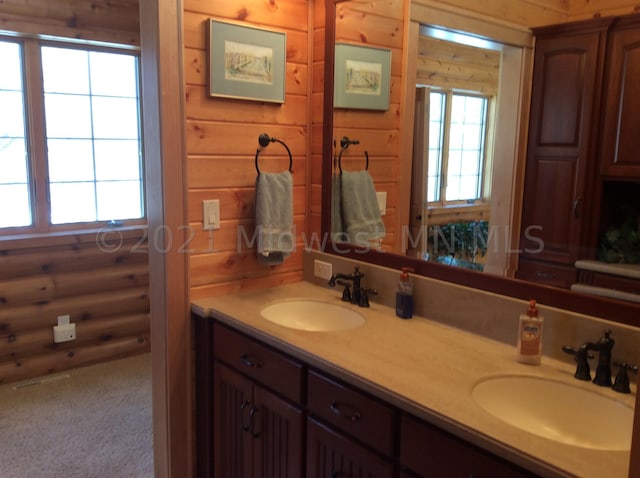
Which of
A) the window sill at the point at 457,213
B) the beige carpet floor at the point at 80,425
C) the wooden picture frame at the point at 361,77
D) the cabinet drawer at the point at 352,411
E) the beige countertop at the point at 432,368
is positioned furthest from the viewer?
the beige carpet floor at the point at 80,425

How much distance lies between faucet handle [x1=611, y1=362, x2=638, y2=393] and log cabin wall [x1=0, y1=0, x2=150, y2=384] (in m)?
3.16

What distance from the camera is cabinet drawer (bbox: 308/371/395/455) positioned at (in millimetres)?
1455

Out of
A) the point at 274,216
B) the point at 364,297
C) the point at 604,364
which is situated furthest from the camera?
the point at 274,216

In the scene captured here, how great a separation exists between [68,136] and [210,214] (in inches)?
77.2

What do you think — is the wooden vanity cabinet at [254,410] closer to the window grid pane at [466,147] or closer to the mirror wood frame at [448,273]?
the mirror wood frame at [448,273]

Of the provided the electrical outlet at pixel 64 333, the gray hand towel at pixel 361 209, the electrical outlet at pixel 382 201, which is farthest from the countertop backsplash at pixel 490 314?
the electrical outlet at pixel 64 333

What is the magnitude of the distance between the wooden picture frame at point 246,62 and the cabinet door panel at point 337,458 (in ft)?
4.17

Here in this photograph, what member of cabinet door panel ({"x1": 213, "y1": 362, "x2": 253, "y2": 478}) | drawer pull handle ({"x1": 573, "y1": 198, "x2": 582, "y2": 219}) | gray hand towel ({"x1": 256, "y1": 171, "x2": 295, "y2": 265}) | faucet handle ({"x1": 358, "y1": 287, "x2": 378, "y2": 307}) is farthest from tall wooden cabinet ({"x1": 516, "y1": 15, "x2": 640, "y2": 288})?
cabinet door panel ({"x1": 213, "y1": 362, "x2": 253, "y2": 478})

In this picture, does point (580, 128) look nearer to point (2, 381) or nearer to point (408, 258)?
point (408, 258)

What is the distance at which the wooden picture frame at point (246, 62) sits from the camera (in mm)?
2090

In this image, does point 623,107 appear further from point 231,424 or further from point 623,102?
point 231,424

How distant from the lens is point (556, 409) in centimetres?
146

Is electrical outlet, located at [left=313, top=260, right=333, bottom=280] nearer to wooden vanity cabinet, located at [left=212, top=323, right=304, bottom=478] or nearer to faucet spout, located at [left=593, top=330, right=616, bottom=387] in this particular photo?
wooden vanity cabinet, located at [left=212, top=323, right=304, bottom=478]

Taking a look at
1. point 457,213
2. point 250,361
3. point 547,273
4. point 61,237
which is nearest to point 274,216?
point 250,361
